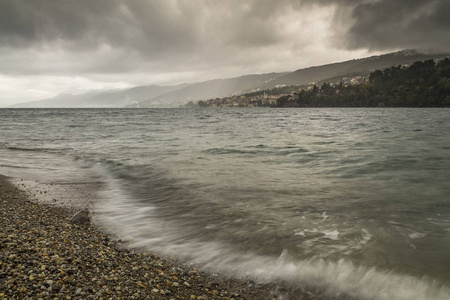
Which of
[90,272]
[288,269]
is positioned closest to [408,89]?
[288,269]

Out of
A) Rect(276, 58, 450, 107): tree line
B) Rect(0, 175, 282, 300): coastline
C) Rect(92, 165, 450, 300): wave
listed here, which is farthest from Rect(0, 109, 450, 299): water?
Rect(276, 58, 450, 107): tree line

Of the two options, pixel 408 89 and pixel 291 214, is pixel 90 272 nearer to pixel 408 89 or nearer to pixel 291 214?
pixel 291 214

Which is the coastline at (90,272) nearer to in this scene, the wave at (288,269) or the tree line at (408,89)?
the wave at (288,269)

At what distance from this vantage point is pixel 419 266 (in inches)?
235

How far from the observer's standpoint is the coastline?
4164 millimetres

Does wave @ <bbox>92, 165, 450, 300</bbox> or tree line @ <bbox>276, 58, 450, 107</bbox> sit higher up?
tree line @ <bbox>276, 58, 450, 107</bbox>

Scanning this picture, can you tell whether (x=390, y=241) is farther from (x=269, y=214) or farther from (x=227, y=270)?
(x=227, y=270)

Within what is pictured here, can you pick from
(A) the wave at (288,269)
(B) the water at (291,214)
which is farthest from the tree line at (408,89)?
(A) the wave at (288,269)

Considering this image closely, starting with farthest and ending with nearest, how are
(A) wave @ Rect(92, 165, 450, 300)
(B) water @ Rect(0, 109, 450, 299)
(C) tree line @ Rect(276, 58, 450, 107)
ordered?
(C) tree line @ Rect(276, 58, 450, 107), (B) water @ Rect(0, 109, 450, 299), (A) wave @ Rect(92, 165, 450, 300)

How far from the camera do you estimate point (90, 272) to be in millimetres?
4742

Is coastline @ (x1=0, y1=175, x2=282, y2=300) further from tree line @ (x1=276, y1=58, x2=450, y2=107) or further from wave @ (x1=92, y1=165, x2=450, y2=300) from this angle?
tree line @ (x1=276, y1=58, x2=450, y2=107)

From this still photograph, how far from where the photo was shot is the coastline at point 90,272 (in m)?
4.16

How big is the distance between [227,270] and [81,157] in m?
17.4

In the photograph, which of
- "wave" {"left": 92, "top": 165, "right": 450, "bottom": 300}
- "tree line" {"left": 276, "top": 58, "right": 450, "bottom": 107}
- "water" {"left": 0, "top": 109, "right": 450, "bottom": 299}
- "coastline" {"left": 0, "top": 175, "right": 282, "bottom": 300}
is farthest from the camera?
"tree line" {"left": 276, "top": 58, "right": 450, "bottom": 107}
